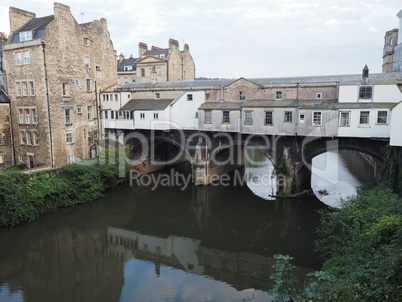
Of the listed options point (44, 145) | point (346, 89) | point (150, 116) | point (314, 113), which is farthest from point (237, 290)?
point (44, 145)

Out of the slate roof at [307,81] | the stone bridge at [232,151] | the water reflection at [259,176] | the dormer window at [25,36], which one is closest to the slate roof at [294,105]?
the slate roof at [307,81]

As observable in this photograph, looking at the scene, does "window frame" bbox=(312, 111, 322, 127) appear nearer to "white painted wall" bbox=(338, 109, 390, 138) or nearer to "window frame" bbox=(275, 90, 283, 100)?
"white painted wall" bbox=(338, 109, 390, 138)

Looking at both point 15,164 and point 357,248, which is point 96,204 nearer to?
point 15,164

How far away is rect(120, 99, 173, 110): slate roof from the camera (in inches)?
1189

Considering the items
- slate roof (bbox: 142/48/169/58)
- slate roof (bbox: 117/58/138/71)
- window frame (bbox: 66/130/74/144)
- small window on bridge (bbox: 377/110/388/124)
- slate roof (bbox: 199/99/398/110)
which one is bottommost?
window frame (bbox: 66/130/74/144)

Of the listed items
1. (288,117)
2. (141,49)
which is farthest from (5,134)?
(288,117)

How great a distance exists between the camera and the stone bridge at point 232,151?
23.9 meters

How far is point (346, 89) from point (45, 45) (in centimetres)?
2520

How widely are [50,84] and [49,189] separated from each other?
34.7 ft

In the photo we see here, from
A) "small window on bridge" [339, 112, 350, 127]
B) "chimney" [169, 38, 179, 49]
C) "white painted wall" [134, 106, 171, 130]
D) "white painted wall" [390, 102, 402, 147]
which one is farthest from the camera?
"chimney" [169, 38, 179, 49]

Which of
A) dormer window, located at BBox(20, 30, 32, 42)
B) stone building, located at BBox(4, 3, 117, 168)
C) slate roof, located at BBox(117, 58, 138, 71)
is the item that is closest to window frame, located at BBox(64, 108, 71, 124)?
stone building, located at BBox(4, 3, 117, 168)

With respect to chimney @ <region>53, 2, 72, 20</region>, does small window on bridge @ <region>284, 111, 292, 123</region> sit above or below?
below

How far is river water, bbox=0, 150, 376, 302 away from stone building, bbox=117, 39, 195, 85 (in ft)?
71.3

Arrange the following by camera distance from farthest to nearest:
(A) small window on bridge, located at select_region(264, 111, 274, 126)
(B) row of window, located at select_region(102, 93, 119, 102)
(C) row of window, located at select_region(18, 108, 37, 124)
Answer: (B) row of window, located at select_region(102, 93, 119, 102) → (C) row of window, located at select_region(18, 108, 37, 124) → (A) small window on bridge, located at select_region(264, 111, 274, 126)
